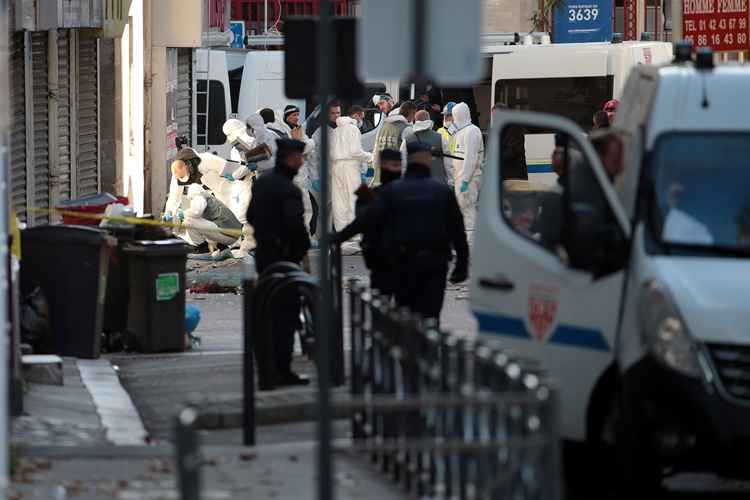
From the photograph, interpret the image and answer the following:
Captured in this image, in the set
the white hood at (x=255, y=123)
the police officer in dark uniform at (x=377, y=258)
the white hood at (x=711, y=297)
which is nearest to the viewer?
the white hood at (x=711, y=297)

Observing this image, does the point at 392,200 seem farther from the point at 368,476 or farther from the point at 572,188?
the point at 368,476

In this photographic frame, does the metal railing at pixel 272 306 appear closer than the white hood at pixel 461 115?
Yes

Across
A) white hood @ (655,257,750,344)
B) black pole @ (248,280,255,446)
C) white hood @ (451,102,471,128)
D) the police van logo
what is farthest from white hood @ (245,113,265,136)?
white hood @ (655,257,750,344)

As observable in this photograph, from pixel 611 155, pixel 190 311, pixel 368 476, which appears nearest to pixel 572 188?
pixel 611 155

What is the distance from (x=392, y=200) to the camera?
12.5 metres

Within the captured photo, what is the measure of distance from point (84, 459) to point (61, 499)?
3.98ft

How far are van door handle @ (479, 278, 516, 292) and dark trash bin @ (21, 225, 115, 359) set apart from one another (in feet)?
15.9

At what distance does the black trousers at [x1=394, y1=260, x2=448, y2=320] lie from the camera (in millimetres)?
12555

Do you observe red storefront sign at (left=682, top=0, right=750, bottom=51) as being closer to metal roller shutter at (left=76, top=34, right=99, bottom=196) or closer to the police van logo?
metal roller shutter at (left=76, top=34, right=99, bottom=196)

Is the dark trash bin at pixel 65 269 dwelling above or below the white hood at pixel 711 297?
below

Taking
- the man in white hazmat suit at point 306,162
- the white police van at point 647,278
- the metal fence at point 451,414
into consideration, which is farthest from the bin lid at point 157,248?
the man in white hazmat suit at point 306,162

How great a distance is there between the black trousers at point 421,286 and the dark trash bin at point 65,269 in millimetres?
2680

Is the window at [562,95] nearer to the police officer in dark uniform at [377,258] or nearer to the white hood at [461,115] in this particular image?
the white hood at [461,115]

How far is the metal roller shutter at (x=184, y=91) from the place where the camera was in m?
35.7
